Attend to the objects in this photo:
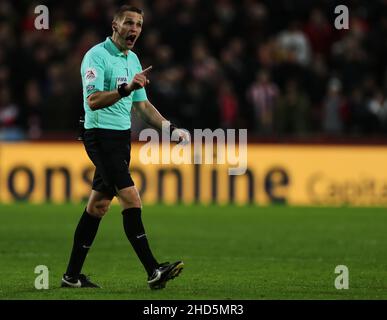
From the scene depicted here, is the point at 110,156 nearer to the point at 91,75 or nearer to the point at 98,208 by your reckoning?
the point at 98,208

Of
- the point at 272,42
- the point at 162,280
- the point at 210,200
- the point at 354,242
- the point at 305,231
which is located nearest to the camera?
the point at 162,280

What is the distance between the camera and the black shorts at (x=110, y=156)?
408 inches

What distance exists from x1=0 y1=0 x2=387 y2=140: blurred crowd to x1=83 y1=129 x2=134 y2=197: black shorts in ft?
39.6

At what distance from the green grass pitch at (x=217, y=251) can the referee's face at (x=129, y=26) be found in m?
2.19

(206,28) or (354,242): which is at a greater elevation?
(206,28)

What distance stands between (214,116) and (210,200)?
7.09ft

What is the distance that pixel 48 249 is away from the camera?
14.2 m

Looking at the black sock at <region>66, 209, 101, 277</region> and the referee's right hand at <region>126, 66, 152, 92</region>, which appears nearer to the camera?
the referee's right hand at <region>126, 66, 152, 92</region>

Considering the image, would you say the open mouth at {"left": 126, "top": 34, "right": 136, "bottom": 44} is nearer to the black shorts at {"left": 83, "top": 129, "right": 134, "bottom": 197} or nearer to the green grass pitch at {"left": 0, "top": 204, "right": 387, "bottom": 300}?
the black shorts at {"left": 83, "top": 129, "right": 134, "bottom": 197}

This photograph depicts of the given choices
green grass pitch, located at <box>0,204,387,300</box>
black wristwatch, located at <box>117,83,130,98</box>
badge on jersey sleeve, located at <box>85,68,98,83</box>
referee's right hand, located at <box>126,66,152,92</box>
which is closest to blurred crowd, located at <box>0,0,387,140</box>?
green grass pitch, located at <box>0,204,387,300</box>

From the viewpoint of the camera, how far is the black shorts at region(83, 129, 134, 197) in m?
10.4

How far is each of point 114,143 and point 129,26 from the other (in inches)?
40.4

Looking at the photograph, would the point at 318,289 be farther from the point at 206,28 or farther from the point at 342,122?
the point at 206,28
